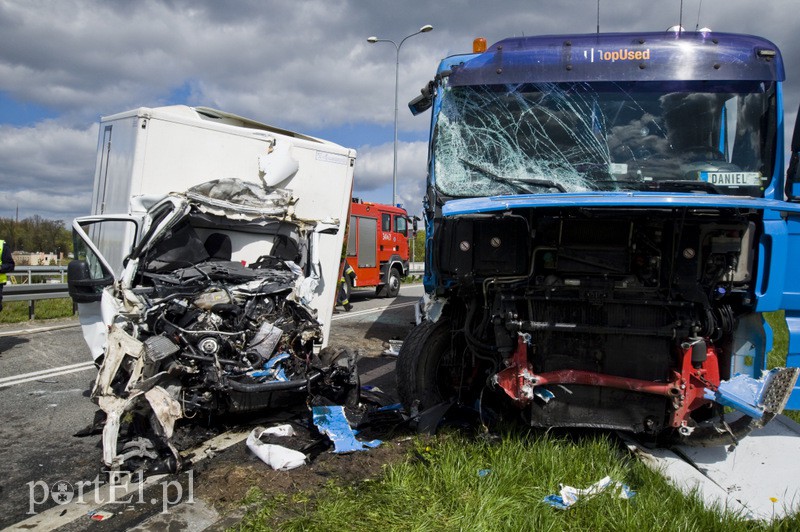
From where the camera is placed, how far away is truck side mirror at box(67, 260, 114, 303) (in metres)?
4.71

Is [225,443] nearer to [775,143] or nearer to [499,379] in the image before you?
[499,379]

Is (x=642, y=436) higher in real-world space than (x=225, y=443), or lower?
higher

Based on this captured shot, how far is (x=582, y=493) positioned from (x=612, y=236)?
4.93 ft

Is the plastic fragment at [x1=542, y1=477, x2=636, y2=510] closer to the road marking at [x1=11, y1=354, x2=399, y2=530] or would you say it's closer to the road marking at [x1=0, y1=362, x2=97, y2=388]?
the road marking at [x1=11, y1=354, x2=399, y2=530]

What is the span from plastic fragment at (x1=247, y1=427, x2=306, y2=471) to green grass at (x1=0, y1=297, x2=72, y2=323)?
872 centimetres

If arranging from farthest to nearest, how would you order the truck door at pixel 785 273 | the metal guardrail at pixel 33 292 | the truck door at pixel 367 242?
1. the truck door at pixel 367 242
2. the metal guardrail at pixel 33 292
3. the truck door at pixel 785 273

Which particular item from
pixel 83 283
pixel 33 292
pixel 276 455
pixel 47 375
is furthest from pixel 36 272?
pixel 276 455

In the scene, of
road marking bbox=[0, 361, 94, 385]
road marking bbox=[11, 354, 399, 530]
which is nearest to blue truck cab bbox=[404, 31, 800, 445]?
road marking bbox=[11, 354, 399, 530]

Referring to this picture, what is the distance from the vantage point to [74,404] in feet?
18.1

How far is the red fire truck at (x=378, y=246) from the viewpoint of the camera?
15.5 metres

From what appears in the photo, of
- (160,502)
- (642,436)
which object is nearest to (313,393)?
(160,502)

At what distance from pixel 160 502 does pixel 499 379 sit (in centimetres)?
213

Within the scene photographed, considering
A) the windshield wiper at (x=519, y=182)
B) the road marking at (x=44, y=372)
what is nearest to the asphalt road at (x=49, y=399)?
the road marking at (x=44, y=372)

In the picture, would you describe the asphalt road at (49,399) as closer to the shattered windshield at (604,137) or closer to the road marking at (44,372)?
the road marking at (44,372)
